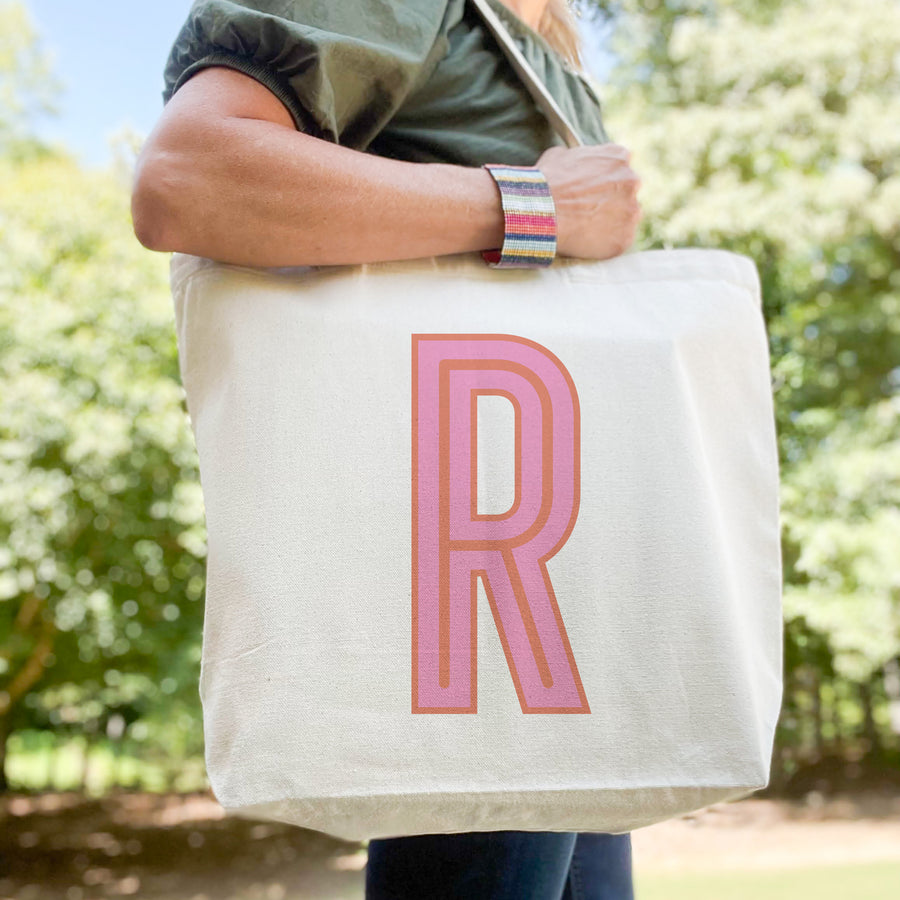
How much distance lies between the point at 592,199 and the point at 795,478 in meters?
4.74

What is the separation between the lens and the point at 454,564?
70 cm

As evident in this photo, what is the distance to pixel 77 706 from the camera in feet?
A: 46.5

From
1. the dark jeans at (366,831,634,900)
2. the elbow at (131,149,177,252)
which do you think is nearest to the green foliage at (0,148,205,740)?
the dark jeans at (366,831,634,900)

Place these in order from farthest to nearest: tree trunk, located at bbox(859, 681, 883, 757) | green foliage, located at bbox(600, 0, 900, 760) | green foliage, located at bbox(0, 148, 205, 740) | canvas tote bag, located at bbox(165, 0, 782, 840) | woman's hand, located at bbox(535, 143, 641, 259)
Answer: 1. tree trunk, located at bbox(859, 681, 883, 757)
2. green foliage, located at bbox(600, 0, 900, 760)
3. green foliage, located at bbox(0, 148, 205, 740)
4. woman's hand, located at bbox(535, 143, 641, 259)
5. canvas tote bag, located at bbox(165, 0, 782, 840)

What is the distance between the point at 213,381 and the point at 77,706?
1496 centimetres

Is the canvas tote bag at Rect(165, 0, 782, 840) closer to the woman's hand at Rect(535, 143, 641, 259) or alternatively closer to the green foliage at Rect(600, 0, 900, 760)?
the woman's hand at Rect(535, 143, 641, 259)

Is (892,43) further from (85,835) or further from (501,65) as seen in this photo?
(85,835)

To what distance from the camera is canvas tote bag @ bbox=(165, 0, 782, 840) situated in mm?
669

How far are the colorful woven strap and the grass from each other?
22.6 feet

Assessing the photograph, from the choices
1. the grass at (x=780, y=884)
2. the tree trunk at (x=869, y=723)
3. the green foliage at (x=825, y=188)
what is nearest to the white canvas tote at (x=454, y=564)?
the green foliage at (x=825, y=188)

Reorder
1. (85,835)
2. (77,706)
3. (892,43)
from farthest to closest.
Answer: (77,706)
(85,835)
(892,43)

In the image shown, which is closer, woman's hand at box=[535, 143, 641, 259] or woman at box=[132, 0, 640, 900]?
woman at box=[132, 0, 640, 900]

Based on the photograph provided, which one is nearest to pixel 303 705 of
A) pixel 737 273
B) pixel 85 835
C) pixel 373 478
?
pixel 373 478

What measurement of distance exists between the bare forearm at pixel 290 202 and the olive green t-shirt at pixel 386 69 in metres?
0.04
